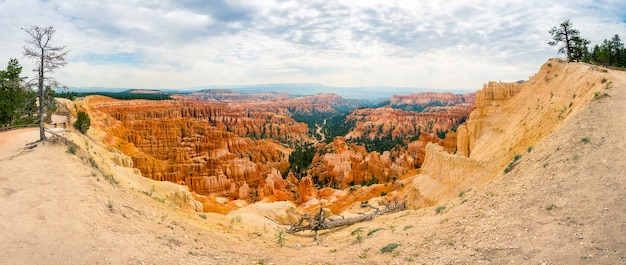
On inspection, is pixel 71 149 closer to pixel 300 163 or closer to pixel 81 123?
pixel 81 123

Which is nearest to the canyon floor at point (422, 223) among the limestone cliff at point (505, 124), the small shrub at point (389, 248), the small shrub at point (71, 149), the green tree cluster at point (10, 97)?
the small shrub at point (389, 248)

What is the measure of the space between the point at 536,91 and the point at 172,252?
77.9 feet

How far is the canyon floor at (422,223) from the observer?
7.11 metres

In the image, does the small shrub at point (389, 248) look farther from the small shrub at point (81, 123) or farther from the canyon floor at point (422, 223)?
the small shrub at point (81, 123)

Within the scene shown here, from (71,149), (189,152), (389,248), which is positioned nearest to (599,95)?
(389,248)

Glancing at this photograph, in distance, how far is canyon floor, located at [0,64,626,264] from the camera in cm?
711

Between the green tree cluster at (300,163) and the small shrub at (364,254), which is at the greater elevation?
the small shrub at (364,254)

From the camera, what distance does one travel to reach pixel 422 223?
11445 millimetres

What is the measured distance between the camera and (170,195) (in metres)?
20.4

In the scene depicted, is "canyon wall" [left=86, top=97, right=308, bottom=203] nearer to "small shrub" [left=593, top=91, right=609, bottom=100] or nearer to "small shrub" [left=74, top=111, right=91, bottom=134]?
"small shrub" [left=74, top=111, right=91, bottom=134]

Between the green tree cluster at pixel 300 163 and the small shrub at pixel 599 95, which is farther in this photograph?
the green tree cluster at pixel 300 163

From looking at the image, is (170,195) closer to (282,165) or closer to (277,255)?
(277,255)

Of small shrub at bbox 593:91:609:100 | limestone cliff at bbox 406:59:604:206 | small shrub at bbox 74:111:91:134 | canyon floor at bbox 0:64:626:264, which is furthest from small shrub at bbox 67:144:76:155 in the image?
small shrub at bbox 593:91:609:100

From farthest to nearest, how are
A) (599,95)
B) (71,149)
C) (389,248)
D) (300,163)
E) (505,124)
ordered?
(300,163) < (505,124) < (71,149) < (599,95) < (389,248)
